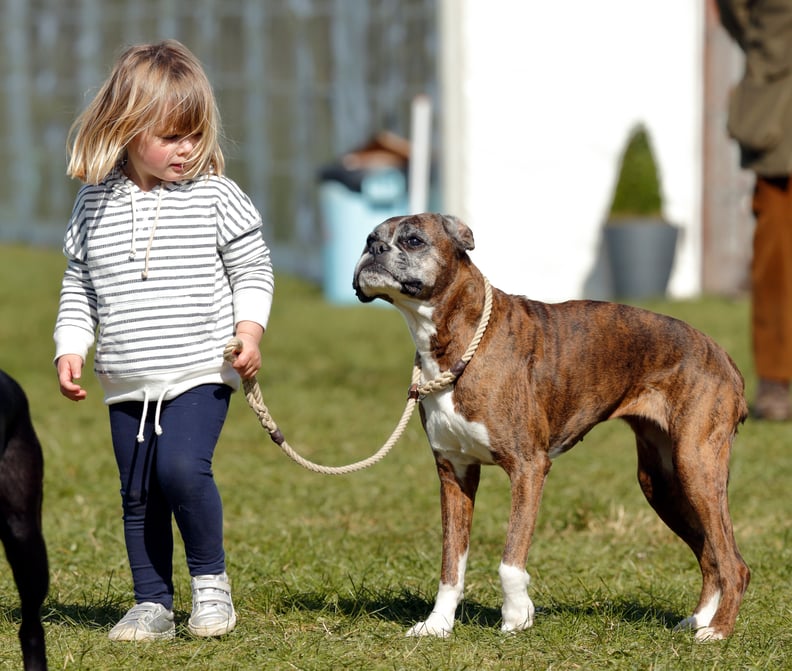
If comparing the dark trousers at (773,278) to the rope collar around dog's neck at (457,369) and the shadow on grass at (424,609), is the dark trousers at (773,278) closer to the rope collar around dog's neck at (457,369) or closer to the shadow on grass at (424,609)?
the shadow on grass at (424,609)

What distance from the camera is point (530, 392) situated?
427cm

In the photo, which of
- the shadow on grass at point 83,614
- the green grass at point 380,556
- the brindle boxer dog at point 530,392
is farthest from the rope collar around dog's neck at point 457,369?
the shadow on grass at point 83,614

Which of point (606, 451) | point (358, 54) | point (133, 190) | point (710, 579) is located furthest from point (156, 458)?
point (358, 54)

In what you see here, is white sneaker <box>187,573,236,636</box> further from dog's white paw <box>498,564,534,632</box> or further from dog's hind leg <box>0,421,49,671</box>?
dog's white paw <box>498,564,534,632</box>

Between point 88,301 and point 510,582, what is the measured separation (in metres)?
1.56

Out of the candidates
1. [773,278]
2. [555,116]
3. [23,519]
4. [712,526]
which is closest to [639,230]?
[555,116]

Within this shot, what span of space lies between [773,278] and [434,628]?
453cm

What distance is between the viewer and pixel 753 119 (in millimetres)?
7840

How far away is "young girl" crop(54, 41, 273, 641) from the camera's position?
436 cm

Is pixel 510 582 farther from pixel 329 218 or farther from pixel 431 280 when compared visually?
pixel 329 218

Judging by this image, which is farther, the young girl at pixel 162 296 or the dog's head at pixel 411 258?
the young girl at pixel 162 296

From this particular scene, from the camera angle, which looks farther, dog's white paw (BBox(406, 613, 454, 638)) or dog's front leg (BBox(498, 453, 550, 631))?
dog's white paw (BBox(406, 613, 454, 638))

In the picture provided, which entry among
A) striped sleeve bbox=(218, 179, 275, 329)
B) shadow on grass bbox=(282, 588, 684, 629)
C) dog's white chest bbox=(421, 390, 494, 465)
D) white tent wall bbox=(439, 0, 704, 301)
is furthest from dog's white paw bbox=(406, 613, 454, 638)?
white tent wall bbox=(439, 0, 704, 301)

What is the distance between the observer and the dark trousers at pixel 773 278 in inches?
318
